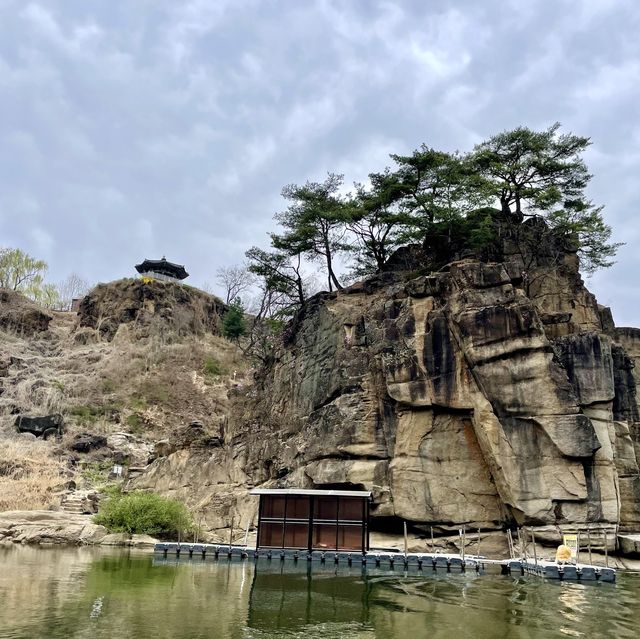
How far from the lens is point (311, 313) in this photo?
37125 mm

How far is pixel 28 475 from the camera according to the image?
130 feet

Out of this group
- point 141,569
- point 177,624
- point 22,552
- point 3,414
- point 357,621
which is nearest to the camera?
point 177,624

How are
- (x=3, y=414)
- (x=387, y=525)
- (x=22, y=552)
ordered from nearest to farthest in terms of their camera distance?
1. (x=22, y=552)
2. (x=387, y=525)
3. (x=3, y=414)

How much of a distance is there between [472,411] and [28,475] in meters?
29.5

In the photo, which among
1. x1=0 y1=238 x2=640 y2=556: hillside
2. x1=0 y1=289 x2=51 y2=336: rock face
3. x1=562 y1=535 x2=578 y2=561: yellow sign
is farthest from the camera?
x1=0 y1=289 x2=51 y2=336: rock face

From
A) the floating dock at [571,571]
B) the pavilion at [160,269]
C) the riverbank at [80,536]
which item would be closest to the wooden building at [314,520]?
the riverbank at [80,536]

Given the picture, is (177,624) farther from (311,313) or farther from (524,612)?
(311,313)

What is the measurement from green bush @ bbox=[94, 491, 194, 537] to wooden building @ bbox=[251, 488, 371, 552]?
5.89 metres

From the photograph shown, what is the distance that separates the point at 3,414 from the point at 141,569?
34043 mm

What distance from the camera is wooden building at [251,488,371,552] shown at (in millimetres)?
26188

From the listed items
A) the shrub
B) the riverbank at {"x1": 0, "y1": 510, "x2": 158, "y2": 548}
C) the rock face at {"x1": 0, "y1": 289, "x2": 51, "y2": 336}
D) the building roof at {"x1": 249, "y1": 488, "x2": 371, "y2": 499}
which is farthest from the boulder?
the building roof at {"x1": 249, "y1": 488, "x2": 371, "y2": 499}

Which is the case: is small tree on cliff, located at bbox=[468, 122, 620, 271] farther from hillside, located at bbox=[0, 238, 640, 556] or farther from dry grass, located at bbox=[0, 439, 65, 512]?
dry grass, located at bbox=[0, 439, 65, 512]

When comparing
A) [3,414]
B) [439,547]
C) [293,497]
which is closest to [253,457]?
[293,497]

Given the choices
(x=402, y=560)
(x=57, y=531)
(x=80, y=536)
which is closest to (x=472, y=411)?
(x=402, y=560)
